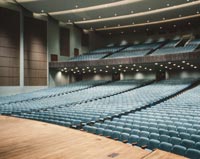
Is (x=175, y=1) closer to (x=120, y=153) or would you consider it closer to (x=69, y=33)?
(x=69, y=33)

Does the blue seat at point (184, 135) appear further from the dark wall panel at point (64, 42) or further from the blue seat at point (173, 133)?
the dark wall panel at point (64, 42)

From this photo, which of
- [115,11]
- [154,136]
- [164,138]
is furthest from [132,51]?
[164,138]

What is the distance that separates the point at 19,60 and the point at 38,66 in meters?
1.21

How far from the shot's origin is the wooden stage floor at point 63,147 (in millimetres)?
2443

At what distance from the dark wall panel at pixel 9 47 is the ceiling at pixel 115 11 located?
954 millimetres

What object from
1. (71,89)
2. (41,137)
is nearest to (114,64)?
(71,89)

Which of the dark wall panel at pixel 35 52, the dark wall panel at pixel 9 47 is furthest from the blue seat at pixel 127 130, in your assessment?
the dark wall panel at pixel 35 52

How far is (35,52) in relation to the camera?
1285cm

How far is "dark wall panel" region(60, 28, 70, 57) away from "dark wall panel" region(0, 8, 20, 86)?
10.1 feet

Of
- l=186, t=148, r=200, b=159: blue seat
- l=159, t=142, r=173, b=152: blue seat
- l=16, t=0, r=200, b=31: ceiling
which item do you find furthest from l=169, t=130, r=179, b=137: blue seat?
l=16, t=0, r=200, b=31: ceiling

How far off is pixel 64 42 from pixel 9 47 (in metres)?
3.85

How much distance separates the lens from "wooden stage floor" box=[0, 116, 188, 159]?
244 cm

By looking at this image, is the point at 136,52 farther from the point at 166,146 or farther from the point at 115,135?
the point at 166,146

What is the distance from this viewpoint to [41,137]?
3352mm
